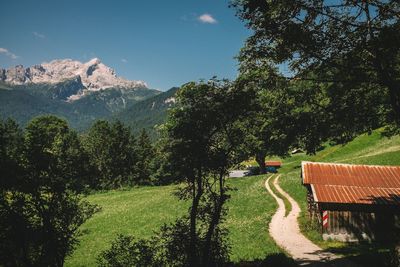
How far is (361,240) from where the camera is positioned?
25375 mm

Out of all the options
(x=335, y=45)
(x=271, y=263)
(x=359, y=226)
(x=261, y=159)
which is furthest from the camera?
(x=261, y=159)

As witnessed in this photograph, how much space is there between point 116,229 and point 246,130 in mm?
27054

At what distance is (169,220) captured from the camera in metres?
39.5

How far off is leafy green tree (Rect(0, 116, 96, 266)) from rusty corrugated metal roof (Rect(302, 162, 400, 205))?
18157 millimetres

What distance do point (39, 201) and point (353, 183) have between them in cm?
2413

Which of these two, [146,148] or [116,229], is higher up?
[146,148]

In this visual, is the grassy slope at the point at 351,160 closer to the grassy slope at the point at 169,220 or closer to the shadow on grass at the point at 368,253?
the shadow on grass at the point at 368,253

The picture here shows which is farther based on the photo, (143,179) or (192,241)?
(143,179)

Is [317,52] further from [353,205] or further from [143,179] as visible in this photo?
[143,179]

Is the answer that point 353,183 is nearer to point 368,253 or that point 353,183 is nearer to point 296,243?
point 296,243

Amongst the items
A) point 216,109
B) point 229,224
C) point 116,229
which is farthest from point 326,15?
point 116,229

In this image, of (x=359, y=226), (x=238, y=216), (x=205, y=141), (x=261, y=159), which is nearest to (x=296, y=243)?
(x=359, y=226)

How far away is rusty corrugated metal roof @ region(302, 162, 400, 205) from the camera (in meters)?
25.8

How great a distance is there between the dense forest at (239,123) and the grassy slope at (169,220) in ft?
17.8
